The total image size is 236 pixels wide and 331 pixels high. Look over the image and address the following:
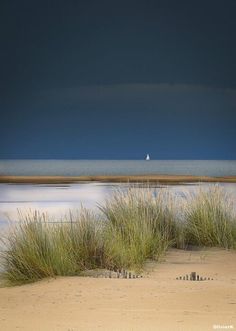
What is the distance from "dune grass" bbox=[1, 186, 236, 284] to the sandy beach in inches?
12.2

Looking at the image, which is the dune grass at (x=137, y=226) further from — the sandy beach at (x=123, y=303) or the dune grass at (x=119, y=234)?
the sandy beach at (x=123, y=303)

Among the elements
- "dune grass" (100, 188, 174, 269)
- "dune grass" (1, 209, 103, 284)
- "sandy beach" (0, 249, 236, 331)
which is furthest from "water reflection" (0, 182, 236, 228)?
"sandy beach" (0, 249, 236, 331)

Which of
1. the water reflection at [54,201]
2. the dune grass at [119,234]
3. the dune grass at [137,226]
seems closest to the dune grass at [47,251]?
the dune grass at [119,234]

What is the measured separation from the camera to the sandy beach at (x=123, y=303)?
472 centimetres

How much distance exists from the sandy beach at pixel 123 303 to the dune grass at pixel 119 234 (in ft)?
1.01

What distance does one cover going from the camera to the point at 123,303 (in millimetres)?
5340

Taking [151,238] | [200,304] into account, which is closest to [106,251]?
[151,238]

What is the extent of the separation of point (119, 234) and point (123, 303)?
2.26 m

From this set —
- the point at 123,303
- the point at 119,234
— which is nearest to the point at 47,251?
the point at 119,234

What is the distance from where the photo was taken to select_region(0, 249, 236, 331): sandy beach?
472 cm

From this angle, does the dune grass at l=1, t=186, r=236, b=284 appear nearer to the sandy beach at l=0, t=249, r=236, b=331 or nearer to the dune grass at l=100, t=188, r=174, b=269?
the dune grass at l=100, t=188, r=174, b=269

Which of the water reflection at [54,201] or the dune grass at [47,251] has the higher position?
the water reflection at [54,201]

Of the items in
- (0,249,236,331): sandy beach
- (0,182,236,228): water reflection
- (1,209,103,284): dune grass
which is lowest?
(0,249,236,331): sandy beach

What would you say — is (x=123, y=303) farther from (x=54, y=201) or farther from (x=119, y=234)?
(x=54, y=201)
